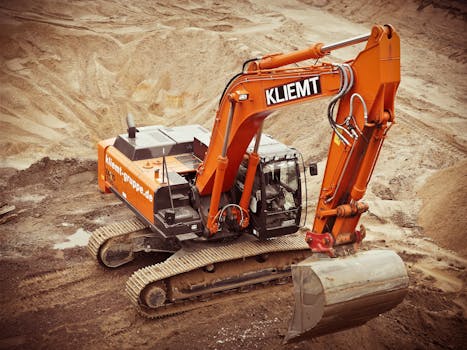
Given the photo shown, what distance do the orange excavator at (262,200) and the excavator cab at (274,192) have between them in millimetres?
18

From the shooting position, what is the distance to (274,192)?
32.2 feet

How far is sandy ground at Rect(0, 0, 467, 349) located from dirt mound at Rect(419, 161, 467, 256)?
30mm

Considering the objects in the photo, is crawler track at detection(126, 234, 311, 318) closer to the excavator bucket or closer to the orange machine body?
the orange machine body

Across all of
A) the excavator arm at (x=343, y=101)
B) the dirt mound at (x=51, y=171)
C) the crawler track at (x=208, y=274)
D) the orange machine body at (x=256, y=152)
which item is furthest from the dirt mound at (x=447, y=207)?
the dirt mound at (x=51, y=171)

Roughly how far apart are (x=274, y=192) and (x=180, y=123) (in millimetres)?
9159

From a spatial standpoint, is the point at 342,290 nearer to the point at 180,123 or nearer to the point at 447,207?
the point at 447,207

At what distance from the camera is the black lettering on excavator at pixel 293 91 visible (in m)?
7.43

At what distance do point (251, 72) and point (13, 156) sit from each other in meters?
9.13

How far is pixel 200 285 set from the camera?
9.70 metres

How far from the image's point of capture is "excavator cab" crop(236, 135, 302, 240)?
970 cm

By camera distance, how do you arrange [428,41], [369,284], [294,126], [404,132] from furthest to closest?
[428,41] → [294,126] → [404,132] → [369,284]

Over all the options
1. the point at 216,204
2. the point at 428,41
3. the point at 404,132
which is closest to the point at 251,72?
the point at 216,204

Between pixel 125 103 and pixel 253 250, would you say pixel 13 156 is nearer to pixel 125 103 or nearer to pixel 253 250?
pixel 125 103

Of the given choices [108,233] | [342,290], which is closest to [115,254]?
[108,233]
